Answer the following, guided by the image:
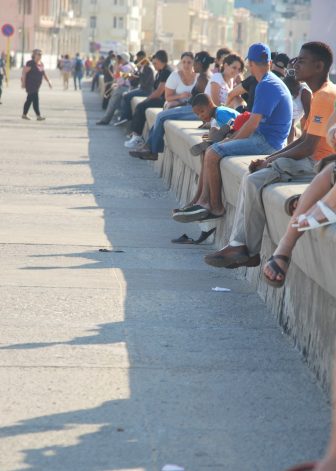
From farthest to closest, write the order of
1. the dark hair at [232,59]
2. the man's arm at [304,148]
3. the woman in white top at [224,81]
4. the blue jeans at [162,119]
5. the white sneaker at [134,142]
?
the white sneaker at [134,142] < the blue jeans at [162,119] < the dark hair at [232,59] < the woman in white top at [224,81] < the man's arm at [304,148]

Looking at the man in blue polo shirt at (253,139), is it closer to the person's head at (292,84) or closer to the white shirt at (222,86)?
the person's head at (292,84)

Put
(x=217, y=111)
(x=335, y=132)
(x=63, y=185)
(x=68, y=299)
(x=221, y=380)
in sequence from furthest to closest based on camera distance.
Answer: (x=63, y=185) → (x=217, y=111) → (x=68, y=299) → (x=335, y=132) → (x=221, y=380)

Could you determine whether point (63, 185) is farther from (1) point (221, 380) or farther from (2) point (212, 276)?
(1) point (221, 380)

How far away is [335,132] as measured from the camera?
754 cm

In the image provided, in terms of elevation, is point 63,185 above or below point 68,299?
below

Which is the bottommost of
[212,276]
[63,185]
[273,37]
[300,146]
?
[273,37]

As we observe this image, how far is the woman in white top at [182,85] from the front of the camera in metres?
20.0

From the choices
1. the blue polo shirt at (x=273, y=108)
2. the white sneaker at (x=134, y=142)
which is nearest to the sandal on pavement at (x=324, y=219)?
the blue polo shirt at (x=273, y=108)

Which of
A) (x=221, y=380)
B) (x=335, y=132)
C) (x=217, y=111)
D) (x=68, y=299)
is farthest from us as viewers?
(x=217, y=111)

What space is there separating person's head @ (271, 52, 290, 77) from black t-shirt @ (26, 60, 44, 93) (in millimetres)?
19952

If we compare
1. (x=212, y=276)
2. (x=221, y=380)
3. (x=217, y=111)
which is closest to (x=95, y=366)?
(x=221, y=380)

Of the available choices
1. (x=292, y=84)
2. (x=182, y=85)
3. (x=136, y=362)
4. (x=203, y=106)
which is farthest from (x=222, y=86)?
(x=136, y=362)

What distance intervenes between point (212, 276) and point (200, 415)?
12.6 feet

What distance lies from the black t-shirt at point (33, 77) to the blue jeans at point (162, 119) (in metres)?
17.3
